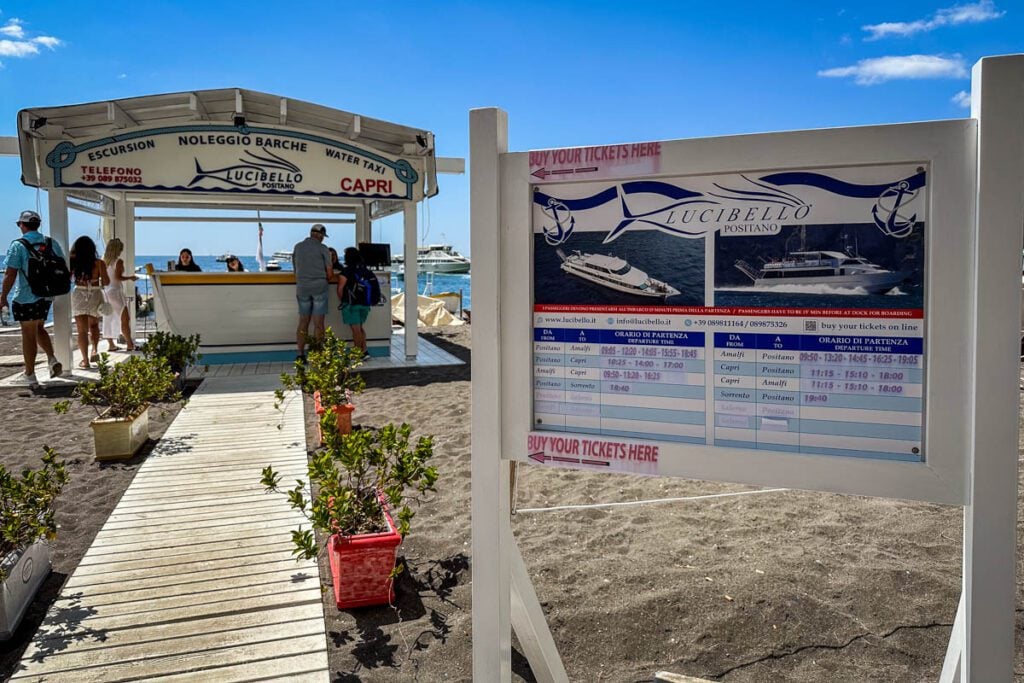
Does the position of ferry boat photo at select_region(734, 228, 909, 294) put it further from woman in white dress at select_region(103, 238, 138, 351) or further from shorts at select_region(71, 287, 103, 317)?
woman in white dress at select_region(103, 238, 138, 351)

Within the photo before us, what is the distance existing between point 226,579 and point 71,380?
6272 mm

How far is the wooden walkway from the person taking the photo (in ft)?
8.59

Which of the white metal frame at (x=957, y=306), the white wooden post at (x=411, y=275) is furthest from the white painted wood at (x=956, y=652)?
the white wooden post at (x=411, y=275)

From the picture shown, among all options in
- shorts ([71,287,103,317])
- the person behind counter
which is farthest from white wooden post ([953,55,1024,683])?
the person behind counter

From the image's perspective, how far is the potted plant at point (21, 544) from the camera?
9.30 feet

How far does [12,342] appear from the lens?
13266 mm

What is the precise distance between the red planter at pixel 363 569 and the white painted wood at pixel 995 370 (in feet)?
6.86

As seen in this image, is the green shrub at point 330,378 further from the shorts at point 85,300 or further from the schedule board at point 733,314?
the schedule board at point 733,314

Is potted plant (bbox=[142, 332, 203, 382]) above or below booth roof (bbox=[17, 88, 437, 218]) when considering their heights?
below

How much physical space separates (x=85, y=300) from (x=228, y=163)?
2.38 m

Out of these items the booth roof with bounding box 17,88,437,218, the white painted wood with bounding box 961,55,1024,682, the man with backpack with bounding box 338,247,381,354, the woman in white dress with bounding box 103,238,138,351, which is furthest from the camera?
the woman in white dress with bounding box 103,238,138,351

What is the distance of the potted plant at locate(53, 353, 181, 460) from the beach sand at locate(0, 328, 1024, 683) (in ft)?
1.04

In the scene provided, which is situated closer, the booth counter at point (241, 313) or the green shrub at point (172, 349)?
the green shrub at point (172, 349)

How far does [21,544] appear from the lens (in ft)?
9.89
